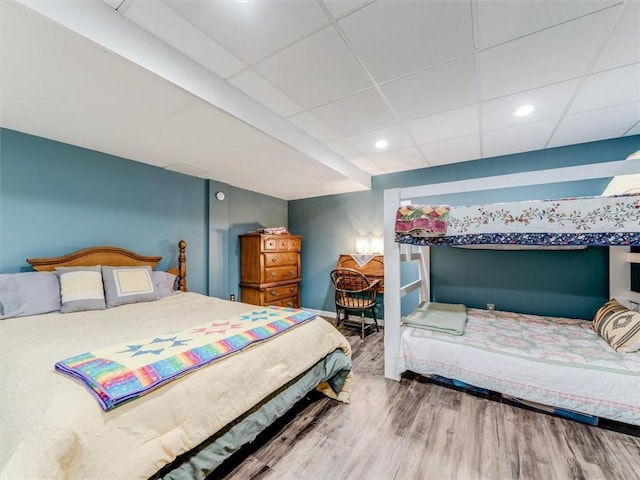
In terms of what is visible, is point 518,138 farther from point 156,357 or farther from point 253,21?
point 156,357

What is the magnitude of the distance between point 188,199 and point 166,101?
6.32 feet

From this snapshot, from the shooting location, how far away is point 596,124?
2.55m

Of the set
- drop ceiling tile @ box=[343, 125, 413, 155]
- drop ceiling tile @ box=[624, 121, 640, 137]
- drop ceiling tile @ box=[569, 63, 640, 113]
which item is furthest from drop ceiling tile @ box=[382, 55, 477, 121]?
drop ceiling tile @ box=[624, 121, 640, 137]

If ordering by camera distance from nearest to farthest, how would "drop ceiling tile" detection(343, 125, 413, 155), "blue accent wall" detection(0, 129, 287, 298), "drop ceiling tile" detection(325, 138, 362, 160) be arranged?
1. "blue accent wall" detection(0, 129, 287, 298)
2. "drop ceiling tile" detection(343, 125, 413, 155)
3. "drop ceiling tile" detection(325, 138, 362, 160)

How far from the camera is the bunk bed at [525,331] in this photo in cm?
178

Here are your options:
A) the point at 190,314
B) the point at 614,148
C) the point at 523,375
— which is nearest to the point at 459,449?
the point at 523,375

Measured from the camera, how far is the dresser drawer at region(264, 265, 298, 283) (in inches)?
161

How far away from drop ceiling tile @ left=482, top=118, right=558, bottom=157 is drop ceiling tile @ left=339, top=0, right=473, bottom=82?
1.44m

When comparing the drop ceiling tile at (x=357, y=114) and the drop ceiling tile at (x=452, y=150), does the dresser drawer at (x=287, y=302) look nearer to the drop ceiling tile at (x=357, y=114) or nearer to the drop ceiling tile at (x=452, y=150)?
the drop ceiling tile at (x=357, y=114)

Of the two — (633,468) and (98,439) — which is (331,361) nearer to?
(98,439)

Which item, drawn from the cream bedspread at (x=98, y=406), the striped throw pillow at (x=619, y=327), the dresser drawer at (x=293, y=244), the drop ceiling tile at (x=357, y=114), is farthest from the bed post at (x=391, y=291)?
the dresser drawer at (x=293, y=244)

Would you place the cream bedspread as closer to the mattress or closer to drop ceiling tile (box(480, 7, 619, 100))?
the mattress

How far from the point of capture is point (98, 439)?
36.1 inches

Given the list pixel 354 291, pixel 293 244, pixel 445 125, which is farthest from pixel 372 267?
pixel 445 125
